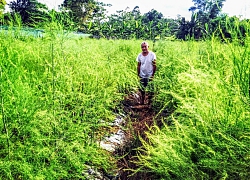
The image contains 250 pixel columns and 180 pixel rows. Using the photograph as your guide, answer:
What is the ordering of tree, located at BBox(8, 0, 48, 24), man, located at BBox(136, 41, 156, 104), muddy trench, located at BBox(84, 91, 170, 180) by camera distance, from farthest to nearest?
1. man, located at BBox(136, 41, 156, 104)
2. muddy trench, located at BBox(84, 91, 170, 180)
3. tree, located at BBox(8, 0, 48, 24)

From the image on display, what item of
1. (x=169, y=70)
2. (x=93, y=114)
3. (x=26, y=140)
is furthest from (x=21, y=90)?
(x=169, y=70)

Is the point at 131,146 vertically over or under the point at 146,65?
under

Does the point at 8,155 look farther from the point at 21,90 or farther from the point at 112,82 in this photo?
the point at 112,82

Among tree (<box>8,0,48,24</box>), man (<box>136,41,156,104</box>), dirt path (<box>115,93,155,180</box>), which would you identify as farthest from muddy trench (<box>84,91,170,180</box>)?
tree (<box>8,0,48,24</box>)

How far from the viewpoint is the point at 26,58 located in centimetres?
368

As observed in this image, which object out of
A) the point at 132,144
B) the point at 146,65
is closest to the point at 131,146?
the point at 132,144

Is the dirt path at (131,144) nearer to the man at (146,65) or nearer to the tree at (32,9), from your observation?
the man at (146,65)

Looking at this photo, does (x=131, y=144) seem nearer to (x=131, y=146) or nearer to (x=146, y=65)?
(x=131, y=146)

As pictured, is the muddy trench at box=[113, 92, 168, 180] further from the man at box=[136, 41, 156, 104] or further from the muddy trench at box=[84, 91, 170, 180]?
the man at box=[136, 41, 156, 104]

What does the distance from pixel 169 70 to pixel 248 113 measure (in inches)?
128

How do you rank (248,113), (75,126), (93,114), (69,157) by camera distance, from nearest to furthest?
(248,113), (69,157), (75,126), (93,114)

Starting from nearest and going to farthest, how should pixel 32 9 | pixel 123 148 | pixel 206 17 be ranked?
pixel 123 148, pixel 32 9, pixel 206 17

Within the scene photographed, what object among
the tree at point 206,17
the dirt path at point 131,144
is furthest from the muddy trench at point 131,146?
the tree at point 206,17

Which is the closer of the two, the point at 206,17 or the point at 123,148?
the point at 123,148
